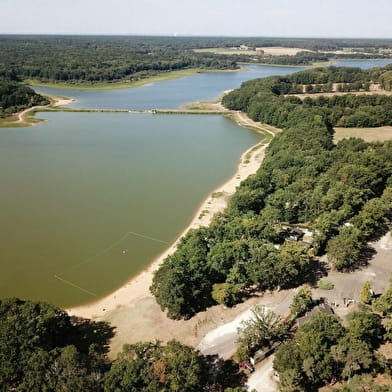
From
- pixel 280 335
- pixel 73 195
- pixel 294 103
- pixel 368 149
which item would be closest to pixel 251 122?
pixel 294 103

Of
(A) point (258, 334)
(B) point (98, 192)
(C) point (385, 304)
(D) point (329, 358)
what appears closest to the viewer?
(D) point (329, 358)

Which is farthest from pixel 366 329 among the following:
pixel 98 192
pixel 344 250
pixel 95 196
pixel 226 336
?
pixel 98 192

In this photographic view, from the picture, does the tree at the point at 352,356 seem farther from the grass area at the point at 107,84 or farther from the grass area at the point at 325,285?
the grass area at the point at 107,84

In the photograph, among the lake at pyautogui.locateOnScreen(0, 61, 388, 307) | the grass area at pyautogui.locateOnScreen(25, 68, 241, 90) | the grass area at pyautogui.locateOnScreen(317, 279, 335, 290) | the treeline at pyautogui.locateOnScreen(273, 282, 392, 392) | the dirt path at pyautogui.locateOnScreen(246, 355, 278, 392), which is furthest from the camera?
the grass area at pyautogui.locateOnScreen(25, 68, 241, 90)

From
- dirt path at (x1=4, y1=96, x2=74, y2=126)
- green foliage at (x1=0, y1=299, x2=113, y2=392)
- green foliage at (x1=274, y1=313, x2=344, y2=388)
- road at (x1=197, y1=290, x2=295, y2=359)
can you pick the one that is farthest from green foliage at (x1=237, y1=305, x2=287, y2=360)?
dirt path at (x1=4, y1=96, x2=74, y2=126)

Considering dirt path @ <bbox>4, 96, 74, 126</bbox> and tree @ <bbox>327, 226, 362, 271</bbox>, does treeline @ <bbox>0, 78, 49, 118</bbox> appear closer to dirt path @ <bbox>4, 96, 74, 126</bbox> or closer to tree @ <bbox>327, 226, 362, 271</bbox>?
dirt path @ <bbox>4, 96, 74, 126</bbox>

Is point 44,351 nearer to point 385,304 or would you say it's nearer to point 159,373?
point 159,373
